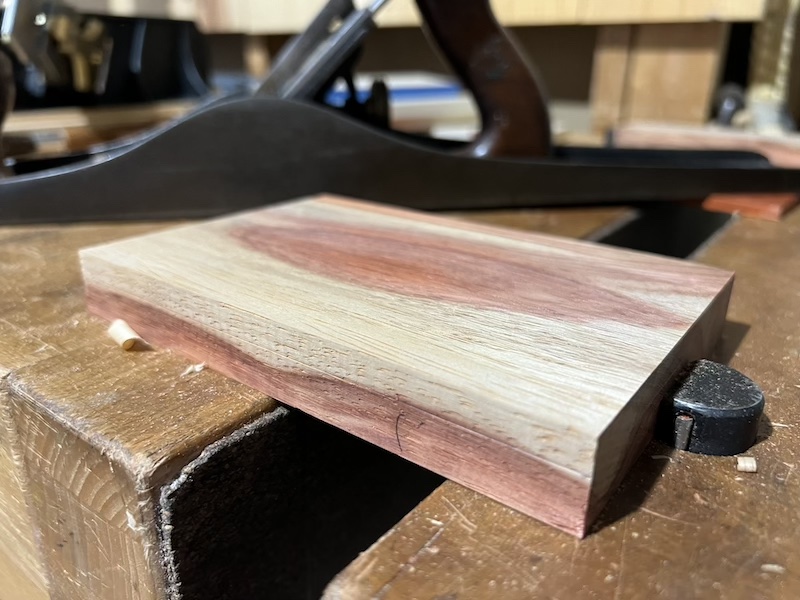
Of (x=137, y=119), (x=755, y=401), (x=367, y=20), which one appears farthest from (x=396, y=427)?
(x=137, y=119)

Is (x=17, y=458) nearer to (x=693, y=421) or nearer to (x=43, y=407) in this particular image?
(x=43, y=407)

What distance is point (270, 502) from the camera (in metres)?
0.47

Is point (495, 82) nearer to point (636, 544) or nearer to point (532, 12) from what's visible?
point (636, 544)

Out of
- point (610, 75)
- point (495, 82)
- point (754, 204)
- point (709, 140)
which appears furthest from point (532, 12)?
point (754, 204)

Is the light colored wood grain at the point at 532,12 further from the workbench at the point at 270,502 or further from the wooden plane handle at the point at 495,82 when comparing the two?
the workbench at the point at 270,502

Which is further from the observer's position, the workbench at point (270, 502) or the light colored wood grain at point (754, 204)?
the light colored wood grain at point (754, 204)

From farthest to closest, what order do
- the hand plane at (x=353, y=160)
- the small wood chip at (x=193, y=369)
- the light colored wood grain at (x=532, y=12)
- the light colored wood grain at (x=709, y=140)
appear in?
the light colored wood grain at (x=532, y=12) → the light colored wood grain at (x=709, y=140) → the hand plane at (x=353, y=160) → the small wood chip at (x=193, y=369)

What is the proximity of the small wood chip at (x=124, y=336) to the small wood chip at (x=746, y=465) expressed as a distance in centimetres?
42

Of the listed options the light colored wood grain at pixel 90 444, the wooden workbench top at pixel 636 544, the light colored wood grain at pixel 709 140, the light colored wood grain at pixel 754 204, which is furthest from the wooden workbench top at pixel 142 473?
the light colored wood grain at pixel 709 140

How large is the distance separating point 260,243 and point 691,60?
1384mm

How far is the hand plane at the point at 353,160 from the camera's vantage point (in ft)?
2.63

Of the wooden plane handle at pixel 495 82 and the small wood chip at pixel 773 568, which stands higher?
the wooden plane handle at pixel 495 82

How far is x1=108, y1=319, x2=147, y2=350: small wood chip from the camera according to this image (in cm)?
49

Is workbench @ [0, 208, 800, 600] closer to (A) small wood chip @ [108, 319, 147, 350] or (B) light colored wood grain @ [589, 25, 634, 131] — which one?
(A) small wood chip @ [108, 319, 147, 350]
